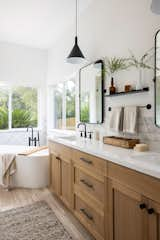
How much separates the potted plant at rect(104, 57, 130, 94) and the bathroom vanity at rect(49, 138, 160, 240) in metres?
0.99

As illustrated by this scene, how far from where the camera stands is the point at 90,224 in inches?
76.9

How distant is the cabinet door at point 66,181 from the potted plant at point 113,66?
1.07 meters

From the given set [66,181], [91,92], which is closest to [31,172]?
[66,181]

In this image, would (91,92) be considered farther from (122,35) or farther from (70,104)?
(70,104)

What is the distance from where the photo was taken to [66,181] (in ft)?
8.14

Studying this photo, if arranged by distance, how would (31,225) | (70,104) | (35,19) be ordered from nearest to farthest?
(31,225)
(35,19)
(70,104)

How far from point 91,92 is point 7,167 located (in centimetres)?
191

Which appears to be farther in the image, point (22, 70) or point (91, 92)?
point (22, 70)

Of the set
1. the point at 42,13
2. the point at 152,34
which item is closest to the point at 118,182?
the point at 152,34

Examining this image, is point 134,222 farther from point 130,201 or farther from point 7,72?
point 7,72

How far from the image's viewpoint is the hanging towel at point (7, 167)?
11.0ft

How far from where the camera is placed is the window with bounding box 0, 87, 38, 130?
4766mm

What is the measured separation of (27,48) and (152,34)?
3.68 m

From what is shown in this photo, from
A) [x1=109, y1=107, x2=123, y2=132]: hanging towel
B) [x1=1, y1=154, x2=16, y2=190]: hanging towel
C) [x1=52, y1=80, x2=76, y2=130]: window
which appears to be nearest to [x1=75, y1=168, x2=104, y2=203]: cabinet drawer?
[x1=109, y1=107, x2=123, y2=132]: hanging towel
